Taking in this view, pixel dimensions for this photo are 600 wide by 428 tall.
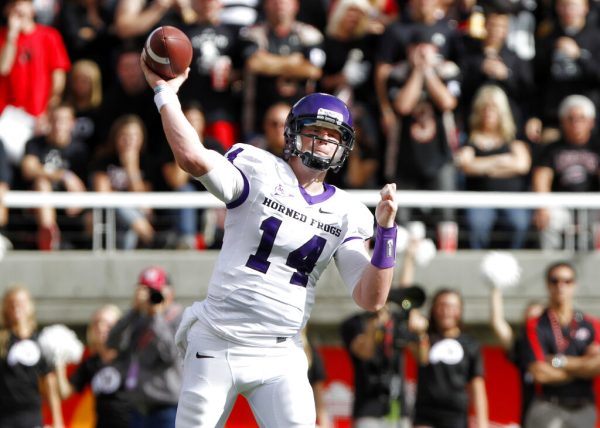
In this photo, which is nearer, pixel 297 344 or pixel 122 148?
pixel 297 344

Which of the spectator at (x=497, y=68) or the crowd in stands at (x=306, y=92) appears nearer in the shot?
the crowd in stands at (x=306, y=92)

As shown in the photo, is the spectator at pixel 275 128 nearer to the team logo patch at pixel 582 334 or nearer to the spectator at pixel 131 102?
the spectator at pixel 131 102

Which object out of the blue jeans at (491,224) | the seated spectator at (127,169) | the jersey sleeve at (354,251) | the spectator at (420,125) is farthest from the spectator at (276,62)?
the jersey sleeve at (354,251)

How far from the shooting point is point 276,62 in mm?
11062

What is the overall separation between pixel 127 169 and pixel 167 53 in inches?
A: 198

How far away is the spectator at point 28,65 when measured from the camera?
36.7ft

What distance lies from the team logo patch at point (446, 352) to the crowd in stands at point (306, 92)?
1219 millimetres

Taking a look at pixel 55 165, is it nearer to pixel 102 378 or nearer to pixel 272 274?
pixel 102 378

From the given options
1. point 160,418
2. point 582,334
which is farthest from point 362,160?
point 160,418

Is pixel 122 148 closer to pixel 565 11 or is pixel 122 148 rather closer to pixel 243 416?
pixel 243 416

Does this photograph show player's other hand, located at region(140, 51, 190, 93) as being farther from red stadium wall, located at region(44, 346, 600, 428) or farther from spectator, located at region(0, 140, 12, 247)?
red stadium wall, located at region(44, 346, 600, 428)

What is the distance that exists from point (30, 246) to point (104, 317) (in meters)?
1.12

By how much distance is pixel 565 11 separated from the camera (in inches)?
458

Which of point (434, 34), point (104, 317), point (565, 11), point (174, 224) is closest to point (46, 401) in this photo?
point (104, 317)
